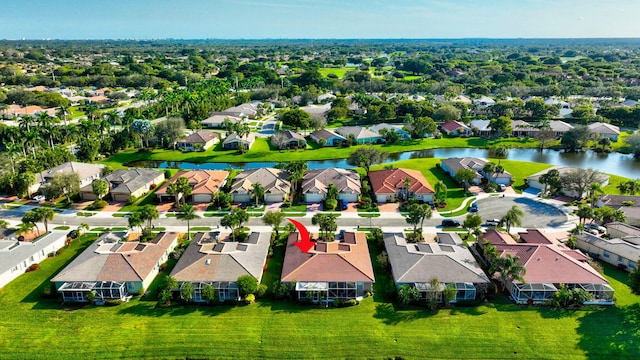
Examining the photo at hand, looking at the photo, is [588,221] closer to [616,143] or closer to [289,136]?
[616,143]

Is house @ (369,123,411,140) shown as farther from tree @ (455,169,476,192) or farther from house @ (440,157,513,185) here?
tree @ (455,169,476,192)

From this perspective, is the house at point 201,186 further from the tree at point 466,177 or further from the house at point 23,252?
the tree at point 466,177

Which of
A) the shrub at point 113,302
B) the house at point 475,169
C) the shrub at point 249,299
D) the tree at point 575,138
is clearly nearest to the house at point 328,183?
the house at point 475,169

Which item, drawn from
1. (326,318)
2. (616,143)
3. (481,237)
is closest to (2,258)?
(326,318)

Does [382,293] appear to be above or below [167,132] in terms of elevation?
below

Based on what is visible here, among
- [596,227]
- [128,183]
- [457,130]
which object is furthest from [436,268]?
[457,130]

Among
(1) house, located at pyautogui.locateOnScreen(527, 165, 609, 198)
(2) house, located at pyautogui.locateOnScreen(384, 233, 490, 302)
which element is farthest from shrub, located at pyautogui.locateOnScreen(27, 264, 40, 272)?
(1) house, located at pyautogui.locateOnScreen(527, 165, 609, 198)

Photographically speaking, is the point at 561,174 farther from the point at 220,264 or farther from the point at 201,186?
the point at 201,186
